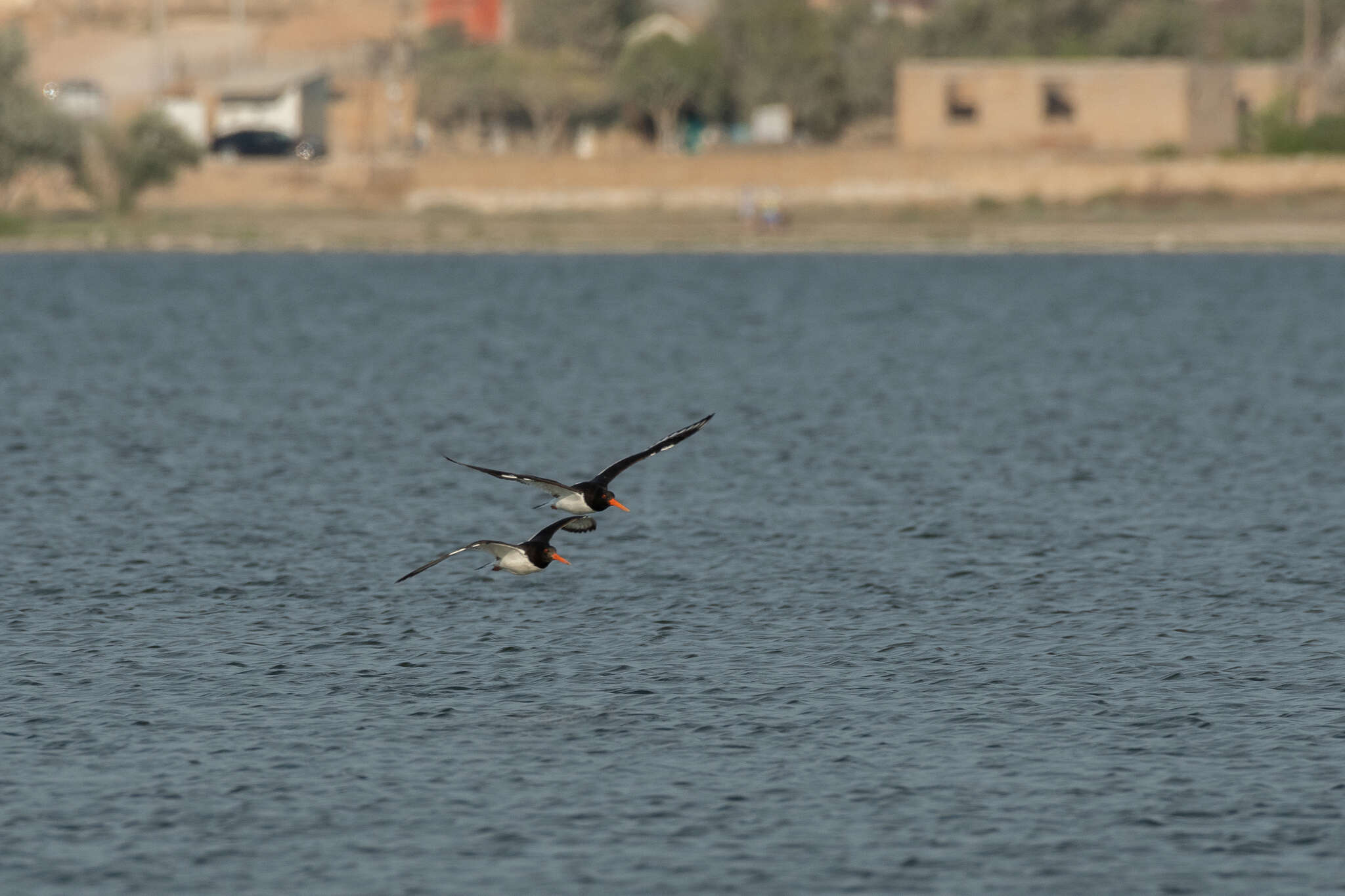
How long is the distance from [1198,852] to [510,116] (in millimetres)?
154203

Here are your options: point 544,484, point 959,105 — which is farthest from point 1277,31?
point 544,484

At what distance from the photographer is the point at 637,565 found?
3130 centimetres

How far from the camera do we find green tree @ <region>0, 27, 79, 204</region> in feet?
389

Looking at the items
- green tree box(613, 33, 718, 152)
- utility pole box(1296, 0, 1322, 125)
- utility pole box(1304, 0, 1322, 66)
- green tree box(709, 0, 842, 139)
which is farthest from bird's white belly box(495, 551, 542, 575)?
green tree box(613, 33, 718, 152)

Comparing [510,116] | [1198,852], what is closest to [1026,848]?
[1198,852]

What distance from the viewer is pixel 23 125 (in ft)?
388

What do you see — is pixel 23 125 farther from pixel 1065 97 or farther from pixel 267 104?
pixel 1065 97

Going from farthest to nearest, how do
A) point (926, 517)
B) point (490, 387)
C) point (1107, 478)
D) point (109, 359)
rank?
point (109, 359) → point (490, 387) → point (1107, 478) → point (926, 517)

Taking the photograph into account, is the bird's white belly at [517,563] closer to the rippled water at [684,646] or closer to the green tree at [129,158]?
the rippled water at [684,646]

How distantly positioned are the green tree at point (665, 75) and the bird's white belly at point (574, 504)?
135369mm

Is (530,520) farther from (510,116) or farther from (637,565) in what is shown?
(510,116)

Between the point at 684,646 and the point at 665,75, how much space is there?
13261 cm

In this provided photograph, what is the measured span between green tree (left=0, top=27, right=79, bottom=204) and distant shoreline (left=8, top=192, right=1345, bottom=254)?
446 centimetres

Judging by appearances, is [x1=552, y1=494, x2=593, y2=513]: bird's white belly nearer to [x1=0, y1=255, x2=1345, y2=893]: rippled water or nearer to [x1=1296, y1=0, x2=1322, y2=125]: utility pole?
[x1=0, y1=255, x2=1345, y2=893]: rippled water
